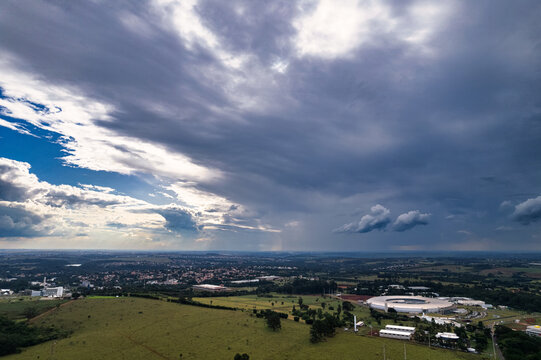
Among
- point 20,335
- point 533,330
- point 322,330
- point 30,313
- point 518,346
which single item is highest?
point 30,313

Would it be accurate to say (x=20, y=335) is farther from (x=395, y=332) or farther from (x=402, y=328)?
(x=402, y=328)

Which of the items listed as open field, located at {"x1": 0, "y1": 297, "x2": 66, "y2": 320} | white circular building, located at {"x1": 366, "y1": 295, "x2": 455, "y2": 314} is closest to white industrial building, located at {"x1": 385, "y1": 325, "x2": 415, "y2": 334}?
white circular building, located at {"x1": 366, "y1": 295, "x2": 455, "y2": 314}

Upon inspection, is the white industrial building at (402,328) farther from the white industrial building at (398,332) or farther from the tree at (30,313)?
the tree at (30,313)

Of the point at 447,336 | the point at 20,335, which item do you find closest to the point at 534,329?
the point at 447,336

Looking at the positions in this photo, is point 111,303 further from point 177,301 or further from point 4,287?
point 4,287

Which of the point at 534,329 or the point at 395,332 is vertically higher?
the point at 395,332

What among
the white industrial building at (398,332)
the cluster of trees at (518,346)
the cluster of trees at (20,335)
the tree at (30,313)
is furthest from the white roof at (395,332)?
the tree at (30,313)
